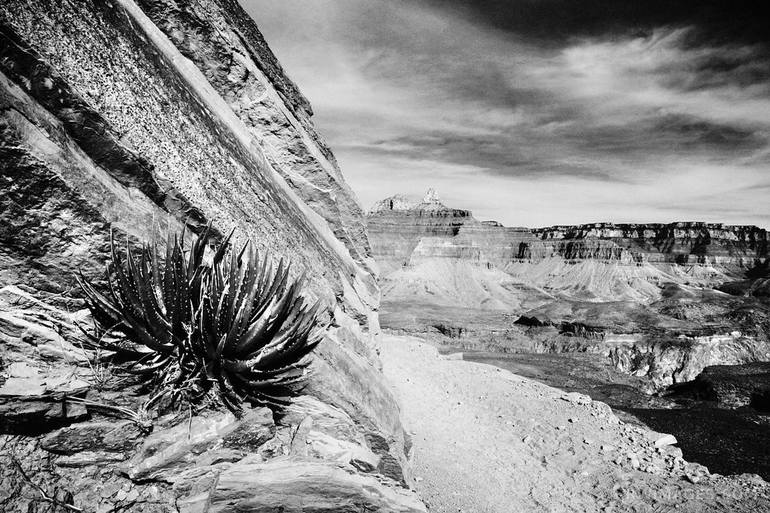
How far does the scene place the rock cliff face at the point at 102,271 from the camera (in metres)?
2.40

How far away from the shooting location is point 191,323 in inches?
110

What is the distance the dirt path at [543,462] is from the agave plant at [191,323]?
15.5 feet

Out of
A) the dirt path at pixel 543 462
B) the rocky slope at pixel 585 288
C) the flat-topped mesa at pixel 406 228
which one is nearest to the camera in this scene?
the dirt path at pixel 543 462

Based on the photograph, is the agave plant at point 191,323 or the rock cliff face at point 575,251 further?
the rock cliff face at point 575,251

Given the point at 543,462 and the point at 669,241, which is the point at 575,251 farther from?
the point at 543,462

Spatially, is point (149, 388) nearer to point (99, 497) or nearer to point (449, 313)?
point (99, 497)

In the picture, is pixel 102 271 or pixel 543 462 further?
pixel 543 462

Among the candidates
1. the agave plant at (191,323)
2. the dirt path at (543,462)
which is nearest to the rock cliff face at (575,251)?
the dirt path at (543,462)

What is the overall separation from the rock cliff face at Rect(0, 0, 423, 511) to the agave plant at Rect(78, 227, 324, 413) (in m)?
0.21

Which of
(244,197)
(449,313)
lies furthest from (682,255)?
(244,197)

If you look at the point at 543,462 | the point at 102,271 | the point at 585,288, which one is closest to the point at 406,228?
the point at 585,288

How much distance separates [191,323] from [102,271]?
941 millimetres

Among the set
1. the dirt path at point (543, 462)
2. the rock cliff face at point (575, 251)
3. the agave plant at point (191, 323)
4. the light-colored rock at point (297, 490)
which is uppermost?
the rock cliff face at point (575, 251)

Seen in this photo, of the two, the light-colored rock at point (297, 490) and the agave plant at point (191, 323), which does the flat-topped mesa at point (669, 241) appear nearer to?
the light-colored rock at point (297, 490)
